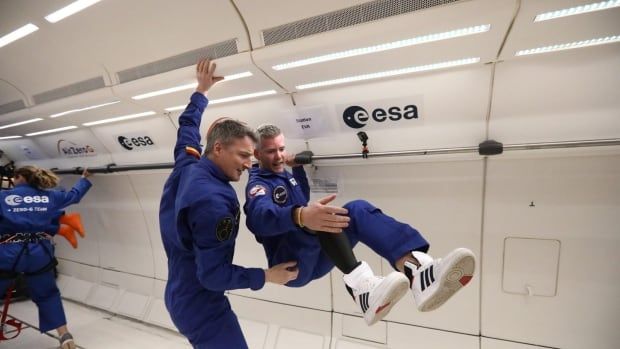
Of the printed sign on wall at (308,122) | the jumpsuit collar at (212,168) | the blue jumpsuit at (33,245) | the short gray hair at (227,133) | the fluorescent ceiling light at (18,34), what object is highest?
the fluorescent ceiling light at (18,34)

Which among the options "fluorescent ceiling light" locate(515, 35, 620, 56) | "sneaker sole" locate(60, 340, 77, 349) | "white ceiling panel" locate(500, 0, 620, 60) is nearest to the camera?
"white ceiling panel" locate(500, 0, 620, 60)

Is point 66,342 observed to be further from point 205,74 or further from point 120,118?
point 205,74

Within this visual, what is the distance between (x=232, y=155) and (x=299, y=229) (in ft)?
2.27

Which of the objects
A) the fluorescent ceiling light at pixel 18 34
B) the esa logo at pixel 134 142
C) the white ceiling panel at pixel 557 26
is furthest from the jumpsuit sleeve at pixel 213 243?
the esa logo at pixel 134 142

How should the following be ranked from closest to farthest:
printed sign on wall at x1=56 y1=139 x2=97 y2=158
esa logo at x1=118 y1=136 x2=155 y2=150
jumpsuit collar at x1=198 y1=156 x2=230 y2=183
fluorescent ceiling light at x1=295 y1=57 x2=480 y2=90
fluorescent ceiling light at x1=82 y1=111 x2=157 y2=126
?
jumpsuit collar at x1=198 y1=156 x2=230 y2=183, fluorescent ceiling light at x1=295 y1=57 x2=480 y2=90, fluorescent ceiling light at x1=82 y1=111 x2=157 y2=126, esa logo at x1=118 y1=136 x2=155 y2=150, printed sign on wall at x1=56 y1=139 x2=97 y2=158

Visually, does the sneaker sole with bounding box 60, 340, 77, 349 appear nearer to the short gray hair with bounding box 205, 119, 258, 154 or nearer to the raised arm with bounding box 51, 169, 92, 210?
the raised arm with bounding box 51, 169, 92, 210

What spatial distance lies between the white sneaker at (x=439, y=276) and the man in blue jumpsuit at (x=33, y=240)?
15.5ft

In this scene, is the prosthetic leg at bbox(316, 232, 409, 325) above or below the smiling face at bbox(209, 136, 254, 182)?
below

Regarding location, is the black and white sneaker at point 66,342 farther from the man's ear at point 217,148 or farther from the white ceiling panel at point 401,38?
the white ceiling panel at point 401,38

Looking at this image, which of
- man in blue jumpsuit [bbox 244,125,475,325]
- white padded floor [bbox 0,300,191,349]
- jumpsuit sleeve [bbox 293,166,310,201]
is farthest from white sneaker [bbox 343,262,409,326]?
white padded floor [bbox 0,300,191,349]

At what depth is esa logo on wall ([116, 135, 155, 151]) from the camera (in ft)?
13.0

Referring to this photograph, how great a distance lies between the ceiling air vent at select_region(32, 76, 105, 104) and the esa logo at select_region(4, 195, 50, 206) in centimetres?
136

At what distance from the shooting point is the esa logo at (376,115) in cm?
257

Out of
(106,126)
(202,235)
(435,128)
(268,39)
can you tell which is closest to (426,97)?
(435,128)
